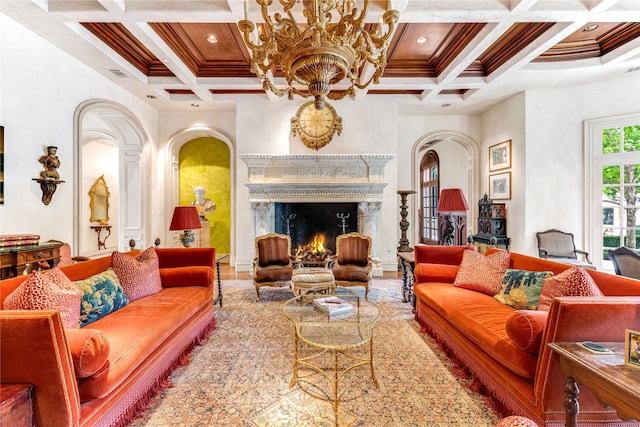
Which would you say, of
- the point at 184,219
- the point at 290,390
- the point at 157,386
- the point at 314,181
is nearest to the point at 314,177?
the point at 314,181

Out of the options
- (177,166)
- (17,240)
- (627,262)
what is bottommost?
(627,262)

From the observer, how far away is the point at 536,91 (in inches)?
190

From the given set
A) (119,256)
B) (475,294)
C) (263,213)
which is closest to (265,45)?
(119,256)

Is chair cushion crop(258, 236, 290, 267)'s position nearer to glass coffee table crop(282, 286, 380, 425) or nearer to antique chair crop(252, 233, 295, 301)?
antique chair crop(252, 233, 295, 301)

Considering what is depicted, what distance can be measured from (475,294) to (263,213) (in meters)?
3.68

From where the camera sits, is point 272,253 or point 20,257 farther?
point 272,253

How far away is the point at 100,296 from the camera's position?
2004mm

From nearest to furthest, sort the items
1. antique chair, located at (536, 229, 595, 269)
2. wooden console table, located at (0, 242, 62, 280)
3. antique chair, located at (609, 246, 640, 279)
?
antique chair, located at (609, 246, 640, 279)
wooden console table, located at (0, 242, 62, 280)
antique chair, located at (536, 229, 595, 269)

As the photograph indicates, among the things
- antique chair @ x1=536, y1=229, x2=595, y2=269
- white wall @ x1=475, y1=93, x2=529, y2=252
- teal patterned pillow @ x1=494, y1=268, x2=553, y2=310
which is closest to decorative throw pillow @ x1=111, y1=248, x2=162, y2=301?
teal patterned pillow @ x1=494, y1=268, x2=553, y2=310

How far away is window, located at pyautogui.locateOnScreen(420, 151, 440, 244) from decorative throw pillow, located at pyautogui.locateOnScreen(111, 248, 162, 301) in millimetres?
7573

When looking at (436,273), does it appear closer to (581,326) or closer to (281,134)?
(581,326)

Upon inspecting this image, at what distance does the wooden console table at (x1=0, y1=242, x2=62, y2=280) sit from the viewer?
274cm

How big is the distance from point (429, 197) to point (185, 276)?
26.1 ft

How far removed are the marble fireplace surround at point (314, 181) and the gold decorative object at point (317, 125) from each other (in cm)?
35
